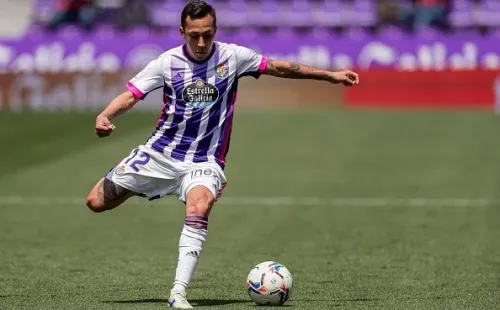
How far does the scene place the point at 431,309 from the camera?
771 cm

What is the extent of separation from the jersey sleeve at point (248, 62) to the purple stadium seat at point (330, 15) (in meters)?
24.4

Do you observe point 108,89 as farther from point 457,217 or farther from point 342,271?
point 342,271

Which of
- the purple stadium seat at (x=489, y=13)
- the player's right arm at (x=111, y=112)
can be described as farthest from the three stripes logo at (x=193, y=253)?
the purple stadium seat at (x=489, y=13)

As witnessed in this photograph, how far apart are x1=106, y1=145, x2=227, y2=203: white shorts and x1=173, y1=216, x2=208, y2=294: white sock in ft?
1.49

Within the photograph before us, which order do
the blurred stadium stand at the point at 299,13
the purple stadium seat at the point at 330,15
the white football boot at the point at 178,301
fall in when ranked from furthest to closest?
the purple stadium seat at the point at 330,15, the blurred stadium stand at the point at 299,13, the white football boot at the point at 178,301

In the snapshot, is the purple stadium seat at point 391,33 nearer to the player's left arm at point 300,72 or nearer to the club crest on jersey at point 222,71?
the player's left arm at point 300,72

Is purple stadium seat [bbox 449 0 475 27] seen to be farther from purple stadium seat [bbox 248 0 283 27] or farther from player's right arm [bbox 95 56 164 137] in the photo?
player's right arm [bbox 95 56 164 137]

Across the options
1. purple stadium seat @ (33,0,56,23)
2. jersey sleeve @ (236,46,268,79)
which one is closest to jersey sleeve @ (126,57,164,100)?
jersey sleeve @ (236,46,268,79)

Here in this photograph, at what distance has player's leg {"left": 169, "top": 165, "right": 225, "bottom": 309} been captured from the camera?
7.81 metres

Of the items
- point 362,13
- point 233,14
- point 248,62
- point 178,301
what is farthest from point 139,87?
point 233,14

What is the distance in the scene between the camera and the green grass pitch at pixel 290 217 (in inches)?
344

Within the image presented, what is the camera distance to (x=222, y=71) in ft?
27.8

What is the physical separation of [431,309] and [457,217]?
6177 mm

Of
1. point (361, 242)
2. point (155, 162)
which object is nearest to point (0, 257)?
point (155, 162)
